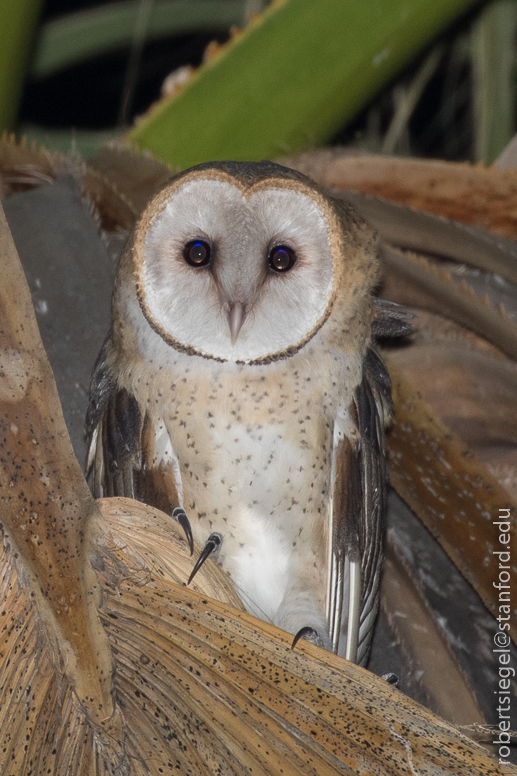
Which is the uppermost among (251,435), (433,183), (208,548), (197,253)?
(433,183)

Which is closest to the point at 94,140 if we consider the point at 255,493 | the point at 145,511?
the point at 255,493

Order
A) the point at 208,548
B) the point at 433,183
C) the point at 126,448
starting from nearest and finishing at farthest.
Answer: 1. the point at 208,548
2. the point at 126,448
3. the point at 433,183

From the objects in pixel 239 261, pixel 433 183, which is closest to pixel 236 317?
pixel 239 261

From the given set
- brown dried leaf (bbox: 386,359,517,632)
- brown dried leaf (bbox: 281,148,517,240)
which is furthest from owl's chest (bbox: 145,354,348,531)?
brown dried leaf (bbox: 281,148,517,240)

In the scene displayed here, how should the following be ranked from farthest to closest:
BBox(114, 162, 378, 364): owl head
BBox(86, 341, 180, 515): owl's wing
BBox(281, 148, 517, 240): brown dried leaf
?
BBox(281, 148, 517, 240): brown dried leaf < BBox(86, 341, 180, 515): owl's wing < BBox(114, 162, 378, 364): owl head

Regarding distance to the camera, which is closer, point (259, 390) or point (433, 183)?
point (259, 390)

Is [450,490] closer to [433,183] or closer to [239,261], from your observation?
[239,261]

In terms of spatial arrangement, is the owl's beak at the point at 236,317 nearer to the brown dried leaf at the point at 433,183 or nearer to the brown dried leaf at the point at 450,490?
the brown dried leaf at the point at 450,490

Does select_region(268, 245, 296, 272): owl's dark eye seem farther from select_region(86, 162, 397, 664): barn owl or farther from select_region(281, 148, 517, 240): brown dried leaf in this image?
select_region(281, 148, 517, 240): brown dried leaf
